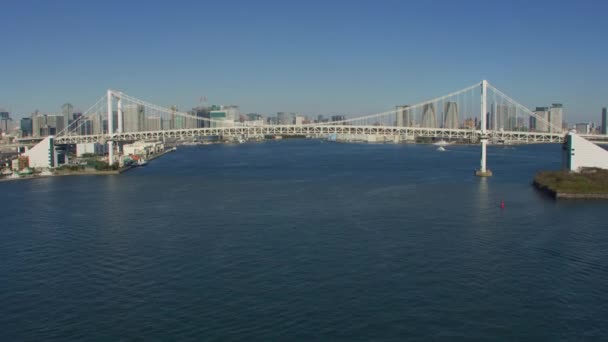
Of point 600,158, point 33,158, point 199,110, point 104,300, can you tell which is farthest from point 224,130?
point 199,110

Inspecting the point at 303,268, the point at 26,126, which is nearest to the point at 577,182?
the point at 303,268

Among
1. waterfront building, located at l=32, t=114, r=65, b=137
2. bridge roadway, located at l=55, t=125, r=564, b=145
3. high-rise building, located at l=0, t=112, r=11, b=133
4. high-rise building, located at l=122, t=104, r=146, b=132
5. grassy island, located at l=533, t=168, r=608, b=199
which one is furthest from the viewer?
high-rise building, located at l=0, t=112, r=11, b=133

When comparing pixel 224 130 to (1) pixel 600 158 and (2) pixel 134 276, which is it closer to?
(1) pixel 600 158

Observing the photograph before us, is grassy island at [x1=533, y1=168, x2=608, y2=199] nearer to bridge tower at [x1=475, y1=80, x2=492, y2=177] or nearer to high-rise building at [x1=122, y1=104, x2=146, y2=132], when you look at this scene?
bridge tower at [x1=475, y1=80, x2=492, y2=177]

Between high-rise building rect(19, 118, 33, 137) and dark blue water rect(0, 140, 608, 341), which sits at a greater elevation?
high-rise building rect(19, 118, 33, 137)

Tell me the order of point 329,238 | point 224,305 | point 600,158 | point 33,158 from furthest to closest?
point 33,158
point 600,158
point 329,238
point 224,305

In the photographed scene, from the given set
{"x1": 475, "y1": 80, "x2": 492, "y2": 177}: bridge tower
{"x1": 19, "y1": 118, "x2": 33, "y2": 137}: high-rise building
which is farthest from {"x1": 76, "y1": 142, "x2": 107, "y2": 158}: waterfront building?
{"x1": 19, "y1": 118, "x2": 33, "y2": 137}: high-rise building

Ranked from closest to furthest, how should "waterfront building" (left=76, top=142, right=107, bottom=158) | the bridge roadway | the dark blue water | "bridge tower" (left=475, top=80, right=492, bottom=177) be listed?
the dark blue water < "bridge tower" (left=475, top=80, right=492, bottom=177) < the bridge roadway < "waterfront building" (left=76, top=142, right=107, bottom=158)

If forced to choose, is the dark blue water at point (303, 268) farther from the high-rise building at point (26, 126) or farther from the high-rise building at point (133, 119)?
the high-rise building at point (26, 126)
